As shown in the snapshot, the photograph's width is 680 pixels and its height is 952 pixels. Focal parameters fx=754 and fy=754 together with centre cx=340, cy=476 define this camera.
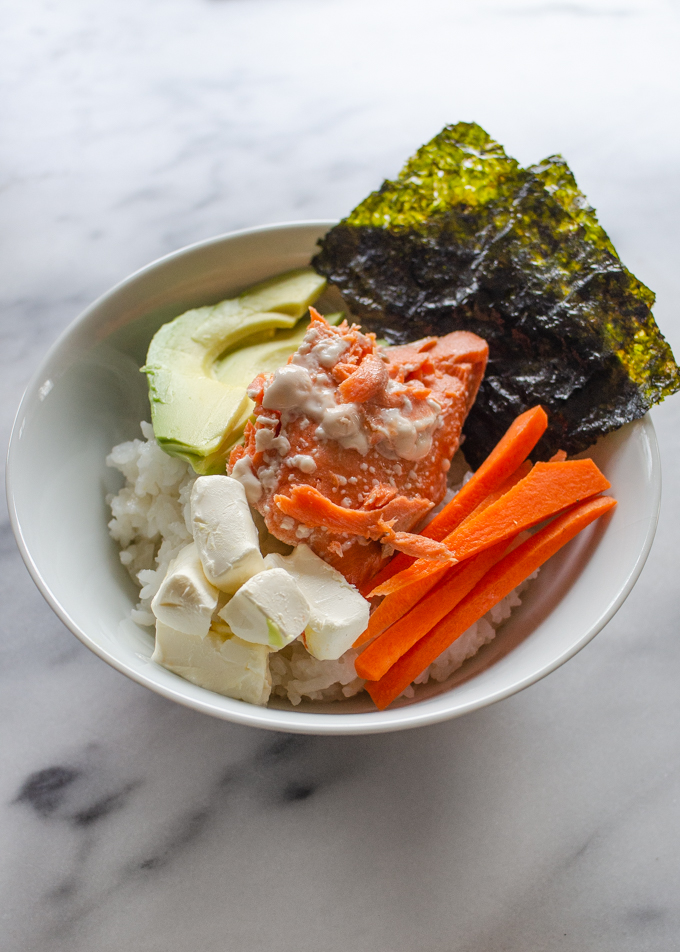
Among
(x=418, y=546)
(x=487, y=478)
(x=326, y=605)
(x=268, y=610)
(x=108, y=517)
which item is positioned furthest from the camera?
(x=108, y=517)

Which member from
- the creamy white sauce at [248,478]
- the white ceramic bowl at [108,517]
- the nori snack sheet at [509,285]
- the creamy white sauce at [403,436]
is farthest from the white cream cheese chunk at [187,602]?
the nori snack sheet at [509,285]

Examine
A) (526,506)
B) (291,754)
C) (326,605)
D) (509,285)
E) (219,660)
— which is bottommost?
(291,754)

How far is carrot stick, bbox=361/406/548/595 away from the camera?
2.04m

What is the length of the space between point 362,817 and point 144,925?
621 millimetres

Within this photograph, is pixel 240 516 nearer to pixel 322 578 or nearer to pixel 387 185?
pixel 322 578

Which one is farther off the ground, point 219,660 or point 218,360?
point 218,360

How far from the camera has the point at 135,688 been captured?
2.25m

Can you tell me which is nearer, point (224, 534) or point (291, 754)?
point (224, 534)

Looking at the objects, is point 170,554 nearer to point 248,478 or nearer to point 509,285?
point 248,478

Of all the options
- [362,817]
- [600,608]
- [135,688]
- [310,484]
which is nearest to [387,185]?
[310,484]

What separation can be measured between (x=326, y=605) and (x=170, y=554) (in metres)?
0.58

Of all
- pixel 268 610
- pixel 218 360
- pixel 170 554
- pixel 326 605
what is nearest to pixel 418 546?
pixel 326 605

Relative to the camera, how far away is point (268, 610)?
5.60 ft

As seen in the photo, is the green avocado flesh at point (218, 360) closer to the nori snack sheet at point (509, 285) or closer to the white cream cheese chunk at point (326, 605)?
the nori snack sheet at point (509, 285)
